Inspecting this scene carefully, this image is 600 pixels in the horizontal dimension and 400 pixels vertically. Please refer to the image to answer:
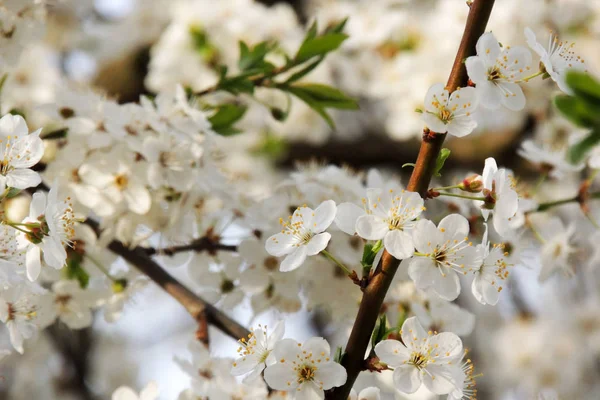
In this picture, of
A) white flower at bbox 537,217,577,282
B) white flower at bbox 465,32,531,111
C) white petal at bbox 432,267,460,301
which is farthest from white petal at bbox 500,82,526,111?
white flower at bbox 537,217,577,282

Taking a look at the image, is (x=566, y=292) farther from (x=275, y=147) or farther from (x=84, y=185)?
(x=84, y=185)

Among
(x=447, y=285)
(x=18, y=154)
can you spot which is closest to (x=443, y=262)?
(x=447, y=285)

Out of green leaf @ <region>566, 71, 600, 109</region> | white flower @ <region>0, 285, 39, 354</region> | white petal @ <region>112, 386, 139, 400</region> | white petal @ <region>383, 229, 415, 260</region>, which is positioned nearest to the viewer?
green leaf @ <region>566, 71, 600, 109</region>

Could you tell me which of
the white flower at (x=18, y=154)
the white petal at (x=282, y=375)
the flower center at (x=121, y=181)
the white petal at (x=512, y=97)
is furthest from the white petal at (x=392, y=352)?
the flower center at (x=121, y=181)

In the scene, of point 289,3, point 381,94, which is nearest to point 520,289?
point 381,94

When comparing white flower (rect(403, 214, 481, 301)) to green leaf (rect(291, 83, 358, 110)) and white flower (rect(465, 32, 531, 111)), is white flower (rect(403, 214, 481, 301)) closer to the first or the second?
white flower (rect(465, 32, 531, 111))

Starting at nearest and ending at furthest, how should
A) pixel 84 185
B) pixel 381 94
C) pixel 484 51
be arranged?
pixel 484 51
pixel 84 185
pixel 381 94

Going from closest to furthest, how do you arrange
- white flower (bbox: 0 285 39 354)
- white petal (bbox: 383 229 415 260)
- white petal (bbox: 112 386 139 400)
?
white petal (bbox: 383 229 415 260)
white flower (bbox: 0 285 39 354)
white petal (bbox: 112 386 139 400)

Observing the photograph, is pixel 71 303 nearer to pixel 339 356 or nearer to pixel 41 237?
pixel 41 237
